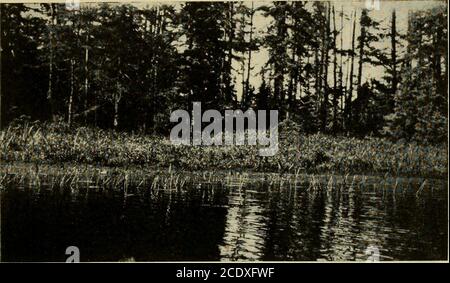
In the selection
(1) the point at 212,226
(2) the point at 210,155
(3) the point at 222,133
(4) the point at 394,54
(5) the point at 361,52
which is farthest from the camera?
(5) the point at 361,52

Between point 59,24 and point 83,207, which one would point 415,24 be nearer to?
point 83,207

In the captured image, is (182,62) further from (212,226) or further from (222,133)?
(212,226)

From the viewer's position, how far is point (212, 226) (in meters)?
12.7

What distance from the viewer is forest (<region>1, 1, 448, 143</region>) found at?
24125mm

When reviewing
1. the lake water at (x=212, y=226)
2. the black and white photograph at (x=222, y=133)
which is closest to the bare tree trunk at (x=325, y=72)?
the black and white photograph at (x=222, y=133)

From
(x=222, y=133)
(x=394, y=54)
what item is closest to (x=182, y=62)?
(x=222, y=133)

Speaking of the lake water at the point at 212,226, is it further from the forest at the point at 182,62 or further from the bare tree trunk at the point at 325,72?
the bare tree trunk at the point at 325,72

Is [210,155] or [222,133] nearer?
[222,133]

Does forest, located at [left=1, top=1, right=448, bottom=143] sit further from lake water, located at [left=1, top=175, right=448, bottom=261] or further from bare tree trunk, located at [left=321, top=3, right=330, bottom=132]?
lake water, located at [left=1, top=175, right=448, bottom=261]

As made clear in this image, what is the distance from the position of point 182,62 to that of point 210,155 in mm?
6265

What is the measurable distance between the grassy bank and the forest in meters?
1.42

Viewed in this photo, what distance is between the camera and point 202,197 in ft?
53.7
